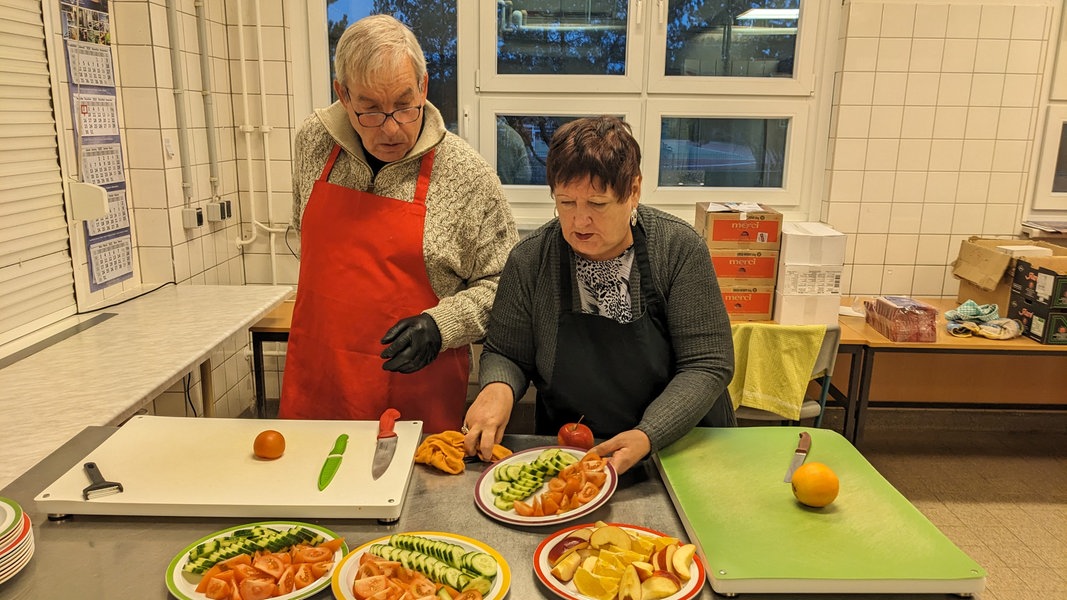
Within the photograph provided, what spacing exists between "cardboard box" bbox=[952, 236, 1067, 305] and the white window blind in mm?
3641

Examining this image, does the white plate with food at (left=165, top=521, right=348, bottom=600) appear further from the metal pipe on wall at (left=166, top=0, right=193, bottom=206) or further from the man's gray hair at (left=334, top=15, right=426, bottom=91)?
the metal pipe on wall at (left=166, top=0, right=193, bottom=206)

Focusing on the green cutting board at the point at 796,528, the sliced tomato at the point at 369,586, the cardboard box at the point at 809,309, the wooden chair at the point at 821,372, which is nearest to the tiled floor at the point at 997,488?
the wooden chair at the point at 821,372

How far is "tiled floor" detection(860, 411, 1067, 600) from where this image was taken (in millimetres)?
2809

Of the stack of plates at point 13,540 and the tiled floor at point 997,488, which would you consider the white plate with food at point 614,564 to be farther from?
the tiled floor at point 997,488

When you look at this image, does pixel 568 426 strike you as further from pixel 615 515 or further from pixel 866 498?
pixel 866 498

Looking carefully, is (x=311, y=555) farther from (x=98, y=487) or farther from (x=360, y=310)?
(x=360, y=310)

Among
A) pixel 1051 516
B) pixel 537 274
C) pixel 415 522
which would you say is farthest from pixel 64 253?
pixel 1051 516

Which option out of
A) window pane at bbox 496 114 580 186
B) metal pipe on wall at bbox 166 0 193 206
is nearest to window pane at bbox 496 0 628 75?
window pane at bbox 496 114 580 186

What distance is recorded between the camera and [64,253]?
2434 millimetres

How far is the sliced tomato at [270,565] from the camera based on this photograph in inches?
41.3

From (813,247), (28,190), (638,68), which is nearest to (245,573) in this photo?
(28,190)

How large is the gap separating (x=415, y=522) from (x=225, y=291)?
5.94ft

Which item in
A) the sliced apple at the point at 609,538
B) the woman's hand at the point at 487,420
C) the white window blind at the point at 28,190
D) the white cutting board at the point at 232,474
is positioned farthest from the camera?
the white window blind at the point at 28,190

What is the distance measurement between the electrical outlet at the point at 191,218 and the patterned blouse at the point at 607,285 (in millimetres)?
1995
